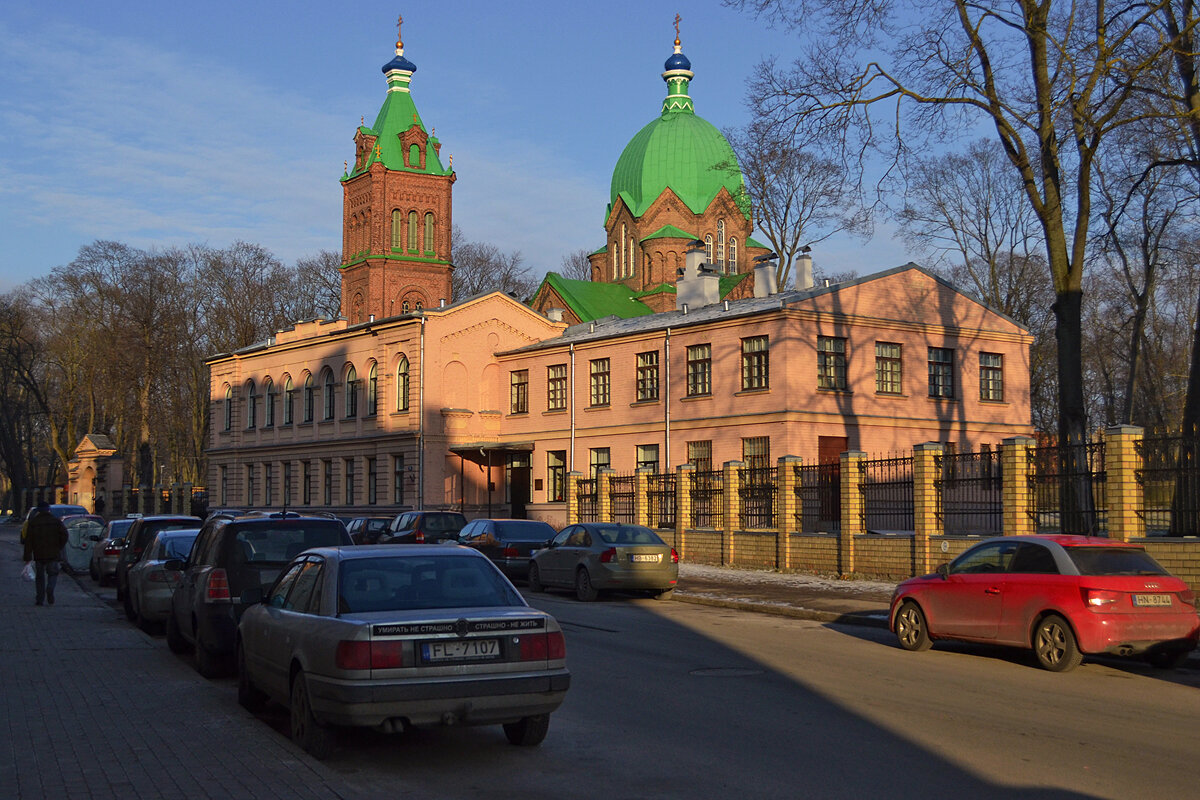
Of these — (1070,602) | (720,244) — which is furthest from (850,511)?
(720,244)

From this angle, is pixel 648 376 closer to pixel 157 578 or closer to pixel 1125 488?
pixel 1125 488

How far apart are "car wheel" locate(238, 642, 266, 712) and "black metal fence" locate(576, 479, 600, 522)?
2485cm

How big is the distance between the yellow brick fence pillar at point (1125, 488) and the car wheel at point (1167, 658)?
5.12 meters

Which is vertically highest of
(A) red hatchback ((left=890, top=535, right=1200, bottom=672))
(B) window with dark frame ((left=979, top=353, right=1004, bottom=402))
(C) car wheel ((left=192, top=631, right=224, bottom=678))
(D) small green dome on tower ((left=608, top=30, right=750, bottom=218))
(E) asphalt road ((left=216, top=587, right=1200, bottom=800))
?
(D) small green dome on tower ((left=608, top=30, right=750, bottom=218))

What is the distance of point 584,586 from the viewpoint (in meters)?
21.8

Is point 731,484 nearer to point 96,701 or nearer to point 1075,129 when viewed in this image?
point 1075,129

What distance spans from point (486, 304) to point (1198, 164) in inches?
1251

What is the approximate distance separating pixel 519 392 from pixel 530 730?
3965 cm

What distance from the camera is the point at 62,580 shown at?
28.4 meters

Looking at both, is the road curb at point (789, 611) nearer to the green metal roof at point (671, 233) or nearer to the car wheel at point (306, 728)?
the car wheel at point (306, 728)

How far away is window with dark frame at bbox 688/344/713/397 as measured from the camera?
38.3 meters

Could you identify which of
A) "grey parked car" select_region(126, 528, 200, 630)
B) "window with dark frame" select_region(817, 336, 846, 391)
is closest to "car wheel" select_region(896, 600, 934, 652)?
"grey parked car" select_region(126, 528, 200, 630)

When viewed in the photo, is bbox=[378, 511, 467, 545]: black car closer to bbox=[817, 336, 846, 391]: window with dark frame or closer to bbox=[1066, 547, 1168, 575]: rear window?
bbox=[817, 336, 846, 391]: window with dark frame

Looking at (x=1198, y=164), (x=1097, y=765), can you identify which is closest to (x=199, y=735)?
(x=1097, y=765)
